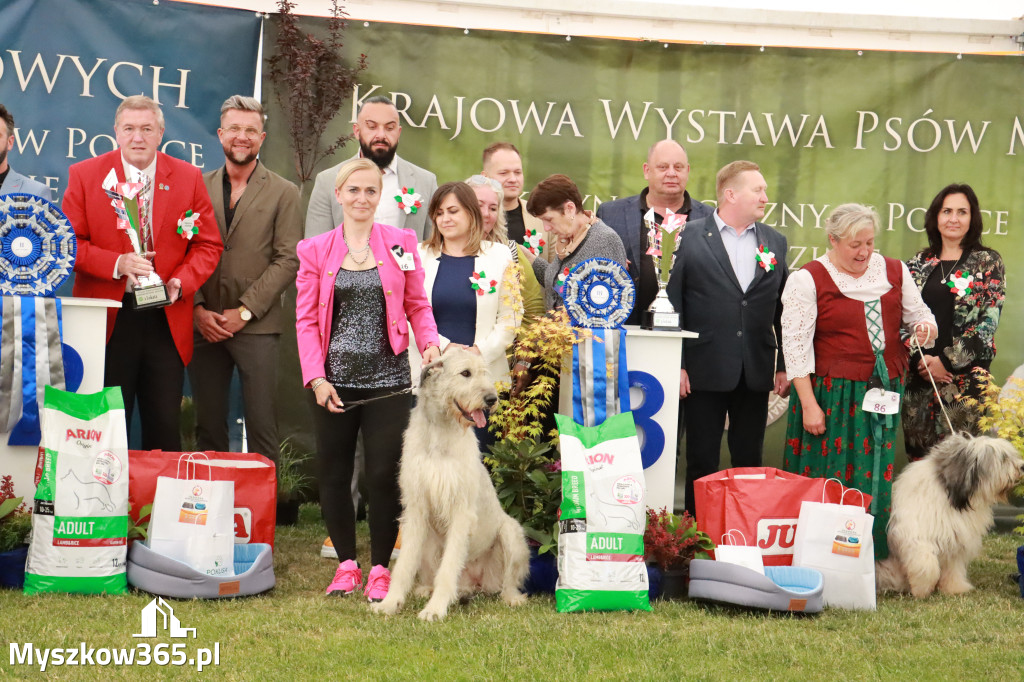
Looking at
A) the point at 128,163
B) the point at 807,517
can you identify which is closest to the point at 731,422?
the point at 807,517

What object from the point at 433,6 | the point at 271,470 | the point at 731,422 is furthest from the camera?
the point at 433,6

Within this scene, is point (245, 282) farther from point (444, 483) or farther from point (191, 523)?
point (444, 483)

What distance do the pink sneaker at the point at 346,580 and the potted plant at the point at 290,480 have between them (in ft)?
4.99

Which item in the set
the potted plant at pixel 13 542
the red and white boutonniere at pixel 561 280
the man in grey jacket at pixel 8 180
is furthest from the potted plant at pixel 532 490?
the man in grey jacket at pixel 8 180

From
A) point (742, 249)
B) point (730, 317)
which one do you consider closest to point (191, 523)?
point (730, 317)

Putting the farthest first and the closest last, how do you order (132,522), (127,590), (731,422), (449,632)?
(731,422)
(132,522)
(127,590)
(449,632)

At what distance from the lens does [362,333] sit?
399 centimetres

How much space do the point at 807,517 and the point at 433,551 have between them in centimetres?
152

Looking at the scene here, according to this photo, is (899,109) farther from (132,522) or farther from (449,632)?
(132,522)

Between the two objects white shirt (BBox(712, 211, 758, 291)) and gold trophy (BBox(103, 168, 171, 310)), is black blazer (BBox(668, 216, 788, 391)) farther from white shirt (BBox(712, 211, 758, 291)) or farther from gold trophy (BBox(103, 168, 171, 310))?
gold trophy (BBox(103, 168, 171, 310))

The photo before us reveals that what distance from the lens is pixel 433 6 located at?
6.33m

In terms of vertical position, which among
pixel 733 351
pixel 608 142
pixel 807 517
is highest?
pixel 608 142

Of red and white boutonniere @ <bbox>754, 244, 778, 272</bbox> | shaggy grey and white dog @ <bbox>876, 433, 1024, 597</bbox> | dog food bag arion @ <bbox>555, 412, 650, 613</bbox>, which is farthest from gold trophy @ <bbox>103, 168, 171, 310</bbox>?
shaggy grey and white dog @ <bbox>876, 433, 1024, 597</bbox>

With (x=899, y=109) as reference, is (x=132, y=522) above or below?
below
